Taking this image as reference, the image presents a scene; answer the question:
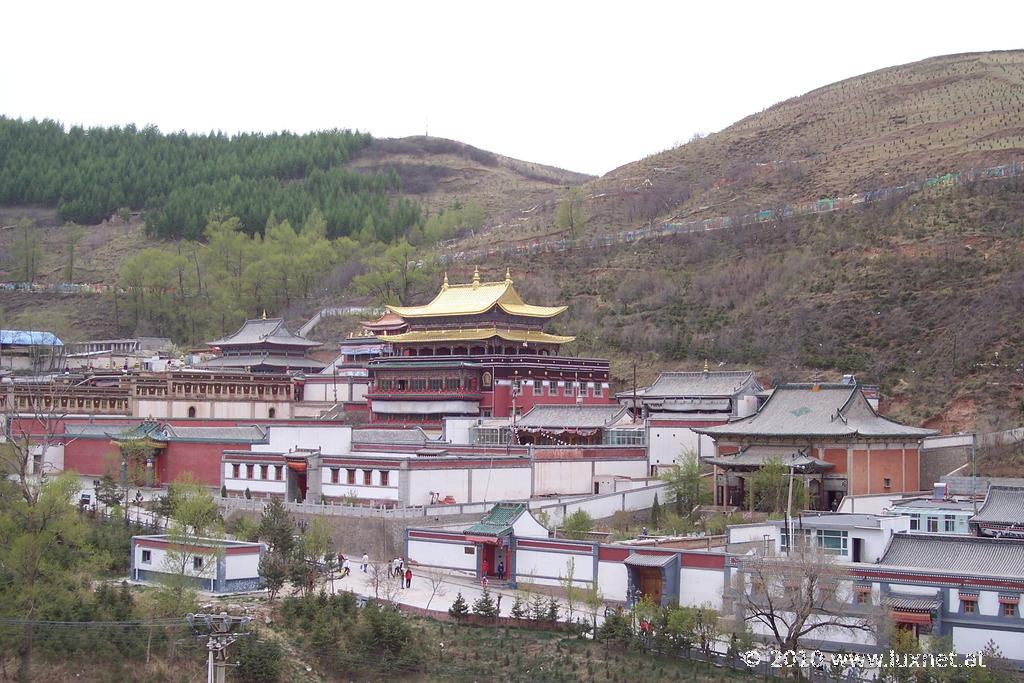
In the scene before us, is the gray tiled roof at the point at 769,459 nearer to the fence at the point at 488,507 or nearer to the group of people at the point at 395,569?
the fence at the point at 488,507

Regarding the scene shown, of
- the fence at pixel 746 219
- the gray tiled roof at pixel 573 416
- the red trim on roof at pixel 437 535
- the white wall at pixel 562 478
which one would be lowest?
the red trim on roof at pixel 437 535

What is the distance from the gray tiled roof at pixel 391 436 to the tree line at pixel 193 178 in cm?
Result: 6867

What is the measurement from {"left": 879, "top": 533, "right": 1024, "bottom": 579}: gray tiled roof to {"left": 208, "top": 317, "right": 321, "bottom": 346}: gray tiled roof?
2240 inches

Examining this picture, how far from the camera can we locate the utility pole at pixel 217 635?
103 feet

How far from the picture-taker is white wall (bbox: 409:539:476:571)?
44.4 m

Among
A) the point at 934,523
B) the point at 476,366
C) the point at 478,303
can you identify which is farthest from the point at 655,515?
the point at 478,303

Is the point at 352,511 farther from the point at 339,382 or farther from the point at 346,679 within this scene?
the point at 339,382

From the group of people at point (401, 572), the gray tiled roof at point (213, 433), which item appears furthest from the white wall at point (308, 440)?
the group of people at point (401, 572)

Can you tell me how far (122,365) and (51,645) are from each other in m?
55.5

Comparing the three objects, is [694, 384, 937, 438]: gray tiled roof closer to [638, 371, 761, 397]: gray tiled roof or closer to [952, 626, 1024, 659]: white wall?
[638, 371, 761, 397]: gray tiled roof

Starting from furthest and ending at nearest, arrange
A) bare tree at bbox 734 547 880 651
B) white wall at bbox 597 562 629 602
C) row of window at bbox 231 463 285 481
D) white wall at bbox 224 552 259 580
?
1. row of window at bbox 231 463 285 481
2. white wall at bbox 224 552 259 580
3. white wall at bbox 597 562 629 602
4. bare tree at bbox 734 547 880 651

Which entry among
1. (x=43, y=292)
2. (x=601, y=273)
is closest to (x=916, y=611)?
(x=601, y=273)

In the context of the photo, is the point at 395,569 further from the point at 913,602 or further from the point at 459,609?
the point at 913,602

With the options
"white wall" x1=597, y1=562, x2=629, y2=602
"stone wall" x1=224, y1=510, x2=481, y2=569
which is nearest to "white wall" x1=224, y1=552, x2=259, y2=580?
"stone wall" x1=224, y1=510, x2=481, y2=569
